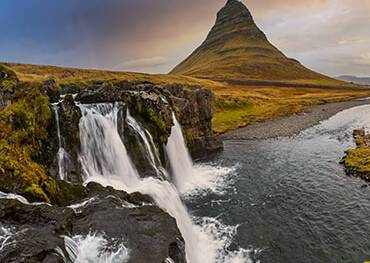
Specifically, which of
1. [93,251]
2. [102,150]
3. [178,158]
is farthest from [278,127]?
[93,251]

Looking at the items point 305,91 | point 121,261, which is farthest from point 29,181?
point 305,91

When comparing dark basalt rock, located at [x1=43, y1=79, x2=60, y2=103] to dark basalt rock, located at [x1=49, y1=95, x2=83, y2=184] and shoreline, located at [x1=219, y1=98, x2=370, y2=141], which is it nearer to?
dark basalt rock, located at [x1=49, y1=95, x2=83, y2=184]

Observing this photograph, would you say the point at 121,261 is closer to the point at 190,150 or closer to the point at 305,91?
Answer: the point at 190,150

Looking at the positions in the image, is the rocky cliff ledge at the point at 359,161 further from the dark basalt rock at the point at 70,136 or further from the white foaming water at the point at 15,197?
the white foaming water at the point at 15,197

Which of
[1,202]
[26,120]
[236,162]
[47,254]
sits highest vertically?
[26,120]

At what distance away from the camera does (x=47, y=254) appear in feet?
46.1

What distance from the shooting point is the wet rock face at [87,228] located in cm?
1437

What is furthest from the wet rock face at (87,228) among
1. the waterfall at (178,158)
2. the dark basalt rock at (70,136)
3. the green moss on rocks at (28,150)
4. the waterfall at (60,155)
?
the waterfall at (178,158)

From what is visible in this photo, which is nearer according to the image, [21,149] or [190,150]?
[21,149]

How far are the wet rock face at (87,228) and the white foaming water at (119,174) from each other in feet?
22.4

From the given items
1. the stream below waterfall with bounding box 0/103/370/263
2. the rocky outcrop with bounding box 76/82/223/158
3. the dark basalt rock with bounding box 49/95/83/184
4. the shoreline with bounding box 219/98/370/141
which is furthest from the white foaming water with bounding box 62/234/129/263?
the shoreline with bounding box 219/98/370/141

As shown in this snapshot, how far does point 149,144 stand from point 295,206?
60.6ft

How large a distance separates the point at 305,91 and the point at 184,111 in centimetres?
15727

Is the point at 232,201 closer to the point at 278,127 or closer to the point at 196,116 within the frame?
the point at 196,116
